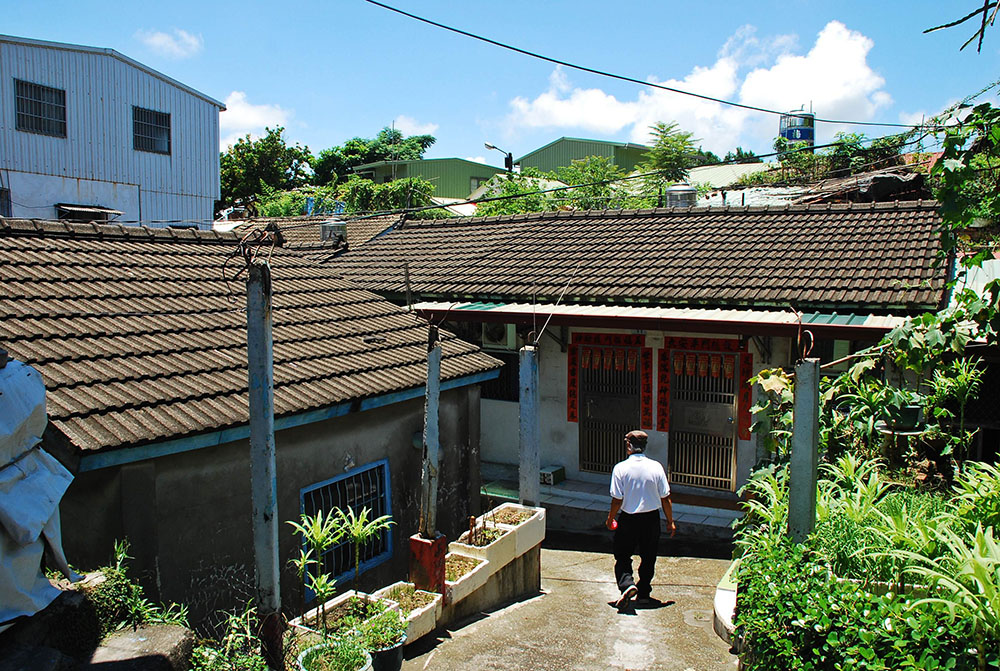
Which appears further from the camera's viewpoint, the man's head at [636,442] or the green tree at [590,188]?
the green tree at [590,188]

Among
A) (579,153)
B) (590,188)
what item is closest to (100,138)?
(590,188)

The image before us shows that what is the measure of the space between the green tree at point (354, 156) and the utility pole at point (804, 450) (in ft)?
141

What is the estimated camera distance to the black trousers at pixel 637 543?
8.06 meters

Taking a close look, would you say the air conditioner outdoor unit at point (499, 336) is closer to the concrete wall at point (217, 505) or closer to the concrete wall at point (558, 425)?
the concrete wall at point (558, 425)

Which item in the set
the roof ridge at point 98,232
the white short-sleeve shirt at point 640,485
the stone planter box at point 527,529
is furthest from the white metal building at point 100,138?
the white short-sleeve shirt at point 640,485

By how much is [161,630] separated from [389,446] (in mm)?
4037

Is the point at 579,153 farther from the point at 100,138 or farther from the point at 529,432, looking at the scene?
the point at 529,432

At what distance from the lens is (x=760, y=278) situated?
37.4 feet

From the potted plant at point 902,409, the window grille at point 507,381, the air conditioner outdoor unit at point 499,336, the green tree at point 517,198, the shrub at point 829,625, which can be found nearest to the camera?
the shrub at point 829,625

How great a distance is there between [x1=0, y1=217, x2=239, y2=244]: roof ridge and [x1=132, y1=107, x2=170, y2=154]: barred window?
16643mm

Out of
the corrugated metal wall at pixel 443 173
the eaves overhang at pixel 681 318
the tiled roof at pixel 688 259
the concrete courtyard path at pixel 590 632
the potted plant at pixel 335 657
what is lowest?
the concrete courtyard path at pixel 590 632

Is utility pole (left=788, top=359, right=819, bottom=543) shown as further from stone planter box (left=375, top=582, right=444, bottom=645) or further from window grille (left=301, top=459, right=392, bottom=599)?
window grille (left=301, top=459, right=392, bottom=599)

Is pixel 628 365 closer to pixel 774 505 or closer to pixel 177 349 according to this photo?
pixel 774 505

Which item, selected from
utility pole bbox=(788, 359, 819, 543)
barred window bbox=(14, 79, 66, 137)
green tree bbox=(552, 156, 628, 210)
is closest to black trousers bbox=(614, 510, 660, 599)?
utility pole bbox=(788, 359, 819, 543)
